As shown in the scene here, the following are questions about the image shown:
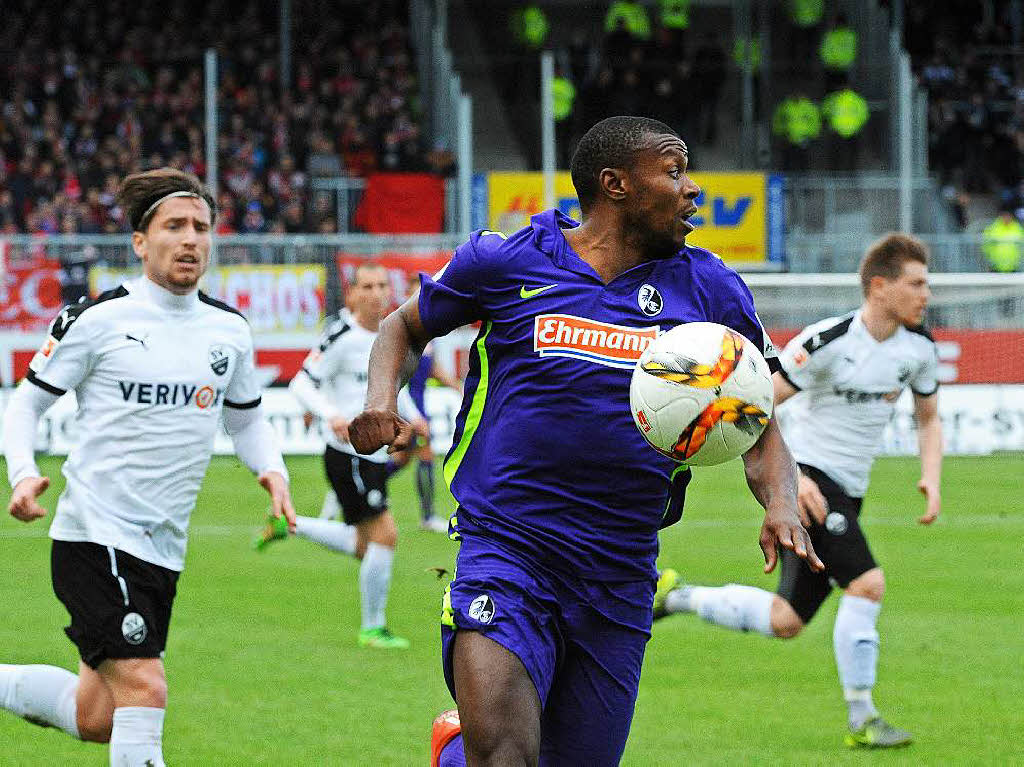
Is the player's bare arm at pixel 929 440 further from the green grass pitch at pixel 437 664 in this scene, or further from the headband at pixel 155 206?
the headband at pixel 155 206

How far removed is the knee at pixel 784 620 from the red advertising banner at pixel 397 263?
14.5m

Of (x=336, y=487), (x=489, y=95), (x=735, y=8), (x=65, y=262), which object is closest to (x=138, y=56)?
(x=489, y=95)

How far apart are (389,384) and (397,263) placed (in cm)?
1815

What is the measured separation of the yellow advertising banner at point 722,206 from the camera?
89.9 ft

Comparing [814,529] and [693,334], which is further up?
[693,334]

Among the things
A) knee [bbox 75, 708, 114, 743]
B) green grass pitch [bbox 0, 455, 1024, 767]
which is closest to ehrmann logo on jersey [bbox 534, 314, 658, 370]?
green grass pitch [bbox 0, 455, 1024, 767]

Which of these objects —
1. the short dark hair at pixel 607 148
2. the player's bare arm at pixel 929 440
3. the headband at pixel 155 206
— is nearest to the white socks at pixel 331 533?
the player's bare arm at pixel 929 440

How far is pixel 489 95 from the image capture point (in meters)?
32.0

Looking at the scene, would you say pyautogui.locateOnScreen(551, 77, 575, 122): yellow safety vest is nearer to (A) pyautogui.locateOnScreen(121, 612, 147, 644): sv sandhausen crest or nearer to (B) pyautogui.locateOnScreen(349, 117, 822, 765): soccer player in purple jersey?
(A) pyautogui.locateOnScreen(121, 612, 147, 644): sv sandhausen crest

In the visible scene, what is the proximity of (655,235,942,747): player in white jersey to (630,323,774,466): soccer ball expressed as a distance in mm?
3169

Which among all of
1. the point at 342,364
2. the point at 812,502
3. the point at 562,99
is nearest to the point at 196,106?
the point at 562,99

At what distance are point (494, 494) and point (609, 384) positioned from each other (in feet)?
1.35

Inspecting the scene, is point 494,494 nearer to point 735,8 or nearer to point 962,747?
point 962,747

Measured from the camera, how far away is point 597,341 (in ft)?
14.2
